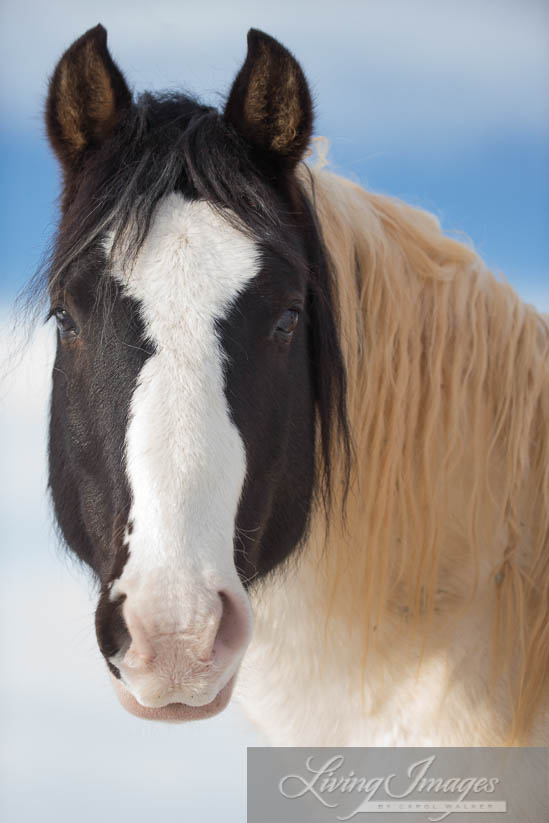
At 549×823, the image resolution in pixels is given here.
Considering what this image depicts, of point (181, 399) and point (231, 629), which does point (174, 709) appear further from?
point (181, 399)

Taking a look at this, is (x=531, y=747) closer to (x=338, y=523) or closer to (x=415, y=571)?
(x=415, y=571)

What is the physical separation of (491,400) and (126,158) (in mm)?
1261

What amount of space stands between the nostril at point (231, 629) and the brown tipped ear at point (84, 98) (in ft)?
4.25

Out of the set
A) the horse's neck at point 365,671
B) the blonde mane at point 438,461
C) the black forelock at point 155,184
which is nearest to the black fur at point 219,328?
the black forelock at point 155,184

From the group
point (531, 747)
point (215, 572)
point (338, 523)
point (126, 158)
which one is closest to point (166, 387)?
point (215, 572)

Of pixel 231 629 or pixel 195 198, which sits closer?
pixel 231 629

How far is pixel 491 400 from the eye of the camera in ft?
7.15

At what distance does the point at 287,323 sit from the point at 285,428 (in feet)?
0.90

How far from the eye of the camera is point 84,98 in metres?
1.88

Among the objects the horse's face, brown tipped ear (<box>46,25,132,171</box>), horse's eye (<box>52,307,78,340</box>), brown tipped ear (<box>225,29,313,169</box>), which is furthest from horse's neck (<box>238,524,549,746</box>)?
brown tipped ear (<box>46,25,132,171</box>)

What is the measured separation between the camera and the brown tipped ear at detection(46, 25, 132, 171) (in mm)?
1830

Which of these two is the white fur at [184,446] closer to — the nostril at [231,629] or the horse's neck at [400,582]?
the nostril at [231,629]

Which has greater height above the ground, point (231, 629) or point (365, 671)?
point (231, 629)

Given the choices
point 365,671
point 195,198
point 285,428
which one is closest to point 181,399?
point 285,428
